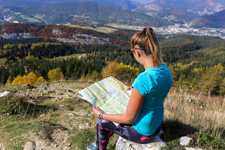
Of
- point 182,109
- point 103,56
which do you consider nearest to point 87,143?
point 182,109

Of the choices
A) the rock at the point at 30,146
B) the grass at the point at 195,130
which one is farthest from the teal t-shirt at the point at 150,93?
the rock at the point at 30,146

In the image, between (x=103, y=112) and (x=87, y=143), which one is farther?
(x=87, y=143)

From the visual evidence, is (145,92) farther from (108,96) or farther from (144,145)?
(144,145)

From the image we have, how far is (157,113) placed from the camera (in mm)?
2357

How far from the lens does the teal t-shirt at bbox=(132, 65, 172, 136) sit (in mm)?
1919

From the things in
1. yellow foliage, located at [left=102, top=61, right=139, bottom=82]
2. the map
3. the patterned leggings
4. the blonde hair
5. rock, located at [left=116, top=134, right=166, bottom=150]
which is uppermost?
the blonde hair

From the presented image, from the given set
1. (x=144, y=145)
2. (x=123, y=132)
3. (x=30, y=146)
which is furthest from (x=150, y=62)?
(x=30, y=146)

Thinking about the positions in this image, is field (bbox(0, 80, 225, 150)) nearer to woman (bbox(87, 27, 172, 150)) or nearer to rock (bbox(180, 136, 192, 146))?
rock (bbox(180, 136, 192, 146))

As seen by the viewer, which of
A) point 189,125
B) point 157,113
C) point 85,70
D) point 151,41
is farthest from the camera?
point 85,70

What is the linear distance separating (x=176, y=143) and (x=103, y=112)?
1580mm

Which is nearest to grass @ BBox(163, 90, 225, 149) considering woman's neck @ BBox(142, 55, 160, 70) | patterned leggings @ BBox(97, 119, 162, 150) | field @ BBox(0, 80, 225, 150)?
field @ BBox(0, 80, 225, 150)

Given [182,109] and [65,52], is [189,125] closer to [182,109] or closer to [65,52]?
[182,109]

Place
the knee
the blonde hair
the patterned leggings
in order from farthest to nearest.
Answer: the knee
the patterned leggings
the blonde hair

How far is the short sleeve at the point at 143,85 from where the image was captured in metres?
1.88
